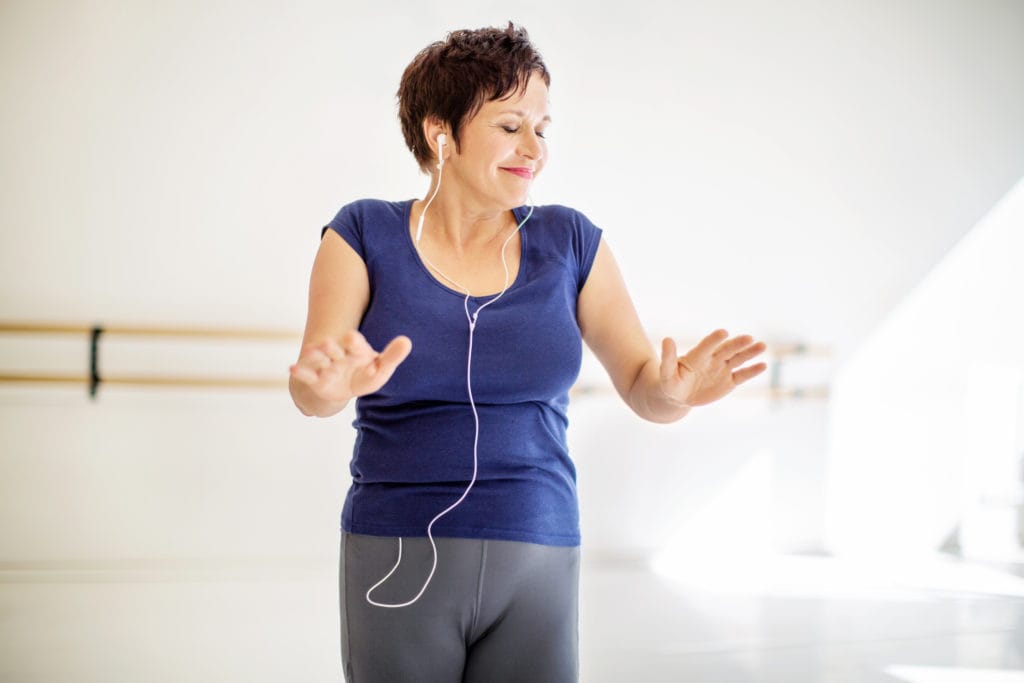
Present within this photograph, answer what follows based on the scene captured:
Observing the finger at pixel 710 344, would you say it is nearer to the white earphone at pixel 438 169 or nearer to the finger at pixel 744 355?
the finger at pixel 744 355

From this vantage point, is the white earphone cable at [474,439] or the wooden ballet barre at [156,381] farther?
the wooden ballet barre at [156,381]

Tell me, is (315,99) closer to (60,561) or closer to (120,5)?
(120,5)

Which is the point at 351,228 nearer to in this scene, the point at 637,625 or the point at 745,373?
the point at 745,373

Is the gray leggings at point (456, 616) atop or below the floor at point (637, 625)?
atop

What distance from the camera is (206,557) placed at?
10.5ft

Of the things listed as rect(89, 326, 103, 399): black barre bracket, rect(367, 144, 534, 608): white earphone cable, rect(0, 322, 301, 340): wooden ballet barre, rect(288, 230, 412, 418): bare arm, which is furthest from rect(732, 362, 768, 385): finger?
rect(89, 326, 103, 399): black barre bracket

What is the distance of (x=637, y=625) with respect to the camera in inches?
109

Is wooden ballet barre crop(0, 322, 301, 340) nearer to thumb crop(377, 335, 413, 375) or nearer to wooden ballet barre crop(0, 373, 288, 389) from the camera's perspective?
wooden ballet barre crop(0, 373, 288, 389)

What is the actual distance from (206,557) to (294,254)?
113 centimetres

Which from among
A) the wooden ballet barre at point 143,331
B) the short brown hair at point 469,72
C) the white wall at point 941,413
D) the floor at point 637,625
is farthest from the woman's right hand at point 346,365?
the white wall at point 941,413

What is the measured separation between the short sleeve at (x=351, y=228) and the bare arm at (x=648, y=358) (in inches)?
11.3

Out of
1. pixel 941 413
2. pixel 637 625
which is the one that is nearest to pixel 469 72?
pixel 637 625

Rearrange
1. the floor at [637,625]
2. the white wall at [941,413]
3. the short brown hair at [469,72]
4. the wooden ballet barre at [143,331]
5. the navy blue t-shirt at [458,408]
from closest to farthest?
the navy blue t-shirt at [458,408]
the short brown hair at [469,72]
the floor at [637,625]
the wooden ballet barre at [143,331]
the white wall at [941,413]

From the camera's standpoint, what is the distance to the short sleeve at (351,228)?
1.06 metres
